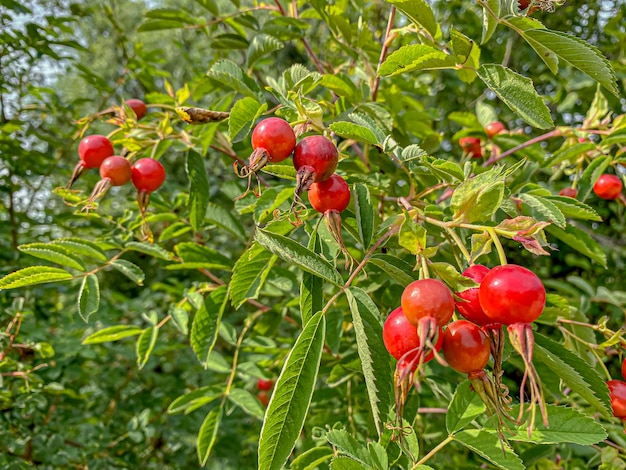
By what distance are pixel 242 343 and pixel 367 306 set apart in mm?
901

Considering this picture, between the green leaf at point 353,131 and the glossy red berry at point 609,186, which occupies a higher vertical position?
the green leaf at point 353,131

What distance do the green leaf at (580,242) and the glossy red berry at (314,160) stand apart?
2.51 ft

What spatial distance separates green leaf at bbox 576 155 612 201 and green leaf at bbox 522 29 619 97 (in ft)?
1.93

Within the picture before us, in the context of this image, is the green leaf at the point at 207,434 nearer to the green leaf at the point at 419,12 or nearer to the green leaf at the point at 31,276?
the green leaf at the point at 31,276

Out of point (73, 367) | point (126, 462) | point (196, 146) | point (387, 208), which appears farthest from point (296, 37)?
point (126, 462)

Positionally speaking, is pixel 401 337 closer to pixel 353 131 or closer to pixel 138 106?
pixel 353 131

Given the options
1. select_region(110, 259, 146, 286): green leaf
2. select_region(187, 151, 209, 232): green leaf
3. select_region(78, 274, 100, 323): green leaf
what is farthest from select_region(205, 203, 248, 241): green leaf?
select_region(78, 274, 100, 323): green leaf

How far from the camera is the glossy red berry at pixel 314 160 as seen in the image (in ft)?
2.56

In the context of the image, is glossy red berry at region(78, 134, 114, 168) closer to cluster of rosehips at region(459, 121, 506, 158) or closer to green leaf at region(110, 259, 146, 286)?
green leaf at region(110, 259, 146, 286)

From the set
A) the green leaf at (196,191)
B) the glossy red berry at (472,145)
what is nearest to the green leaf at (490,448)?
the green leaf at (196,191)

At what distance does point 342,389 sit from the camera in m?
1.51

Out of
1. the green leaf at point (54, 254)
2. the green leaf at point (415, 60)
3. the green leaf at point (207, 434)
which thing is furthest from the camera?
the green leaf at point (207, 434)

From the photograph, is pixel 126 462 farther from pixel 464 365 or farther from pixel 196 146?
pixel 464 365

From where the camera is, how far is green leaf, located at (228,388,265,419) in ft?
4.44
